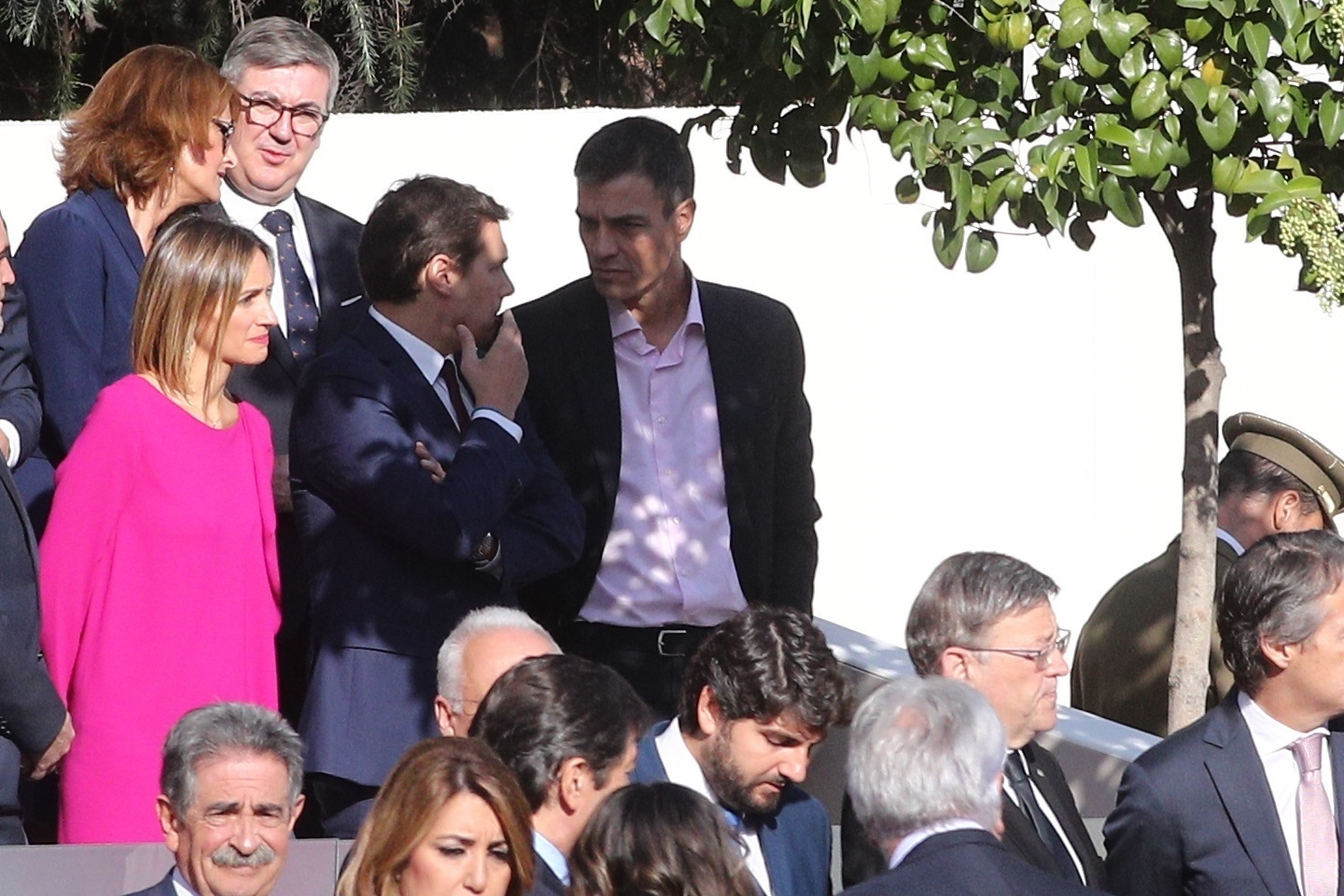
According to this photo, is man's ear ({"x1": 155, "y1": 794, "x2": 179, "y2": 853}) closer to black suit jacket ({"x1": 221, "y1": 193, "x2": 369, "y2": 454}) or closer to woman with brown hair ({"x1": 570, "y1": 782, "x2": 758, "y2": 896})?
woman with brown hair ({"x1": 570, "y1": 782, "x2": 758, "y2": 896})

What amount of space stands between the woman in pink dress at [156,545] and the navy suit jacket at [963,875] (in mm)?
1591

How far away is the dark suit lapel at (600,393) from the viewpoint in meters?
5.00

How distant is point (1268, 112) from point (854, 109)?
0.80 meters

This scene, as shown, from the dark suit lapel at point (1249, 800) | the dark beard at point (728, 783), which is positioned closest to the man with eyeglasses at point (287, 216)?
the dark beard at point (728, 783)

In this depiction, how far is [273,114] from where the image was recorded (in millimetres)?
5000

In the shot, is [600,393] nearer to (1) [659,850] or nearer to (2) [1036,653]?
(2) [1036,653]

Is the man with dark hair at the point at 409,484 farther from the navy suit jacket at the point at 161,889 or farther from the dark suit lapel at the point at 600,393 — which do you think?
the navy suit jacket at the point at 161,889

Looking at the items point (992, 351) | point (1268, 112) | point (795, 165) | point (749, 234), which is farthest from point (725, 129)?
point (1268, 112)

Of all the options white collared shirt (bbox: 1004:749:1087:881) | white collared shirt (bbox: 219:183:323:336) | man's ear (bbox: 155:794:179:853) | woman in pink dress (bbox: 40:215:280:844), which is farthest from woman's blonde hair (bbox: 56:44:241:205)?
white collared shirt (bbox: 1004:749:1087:881)

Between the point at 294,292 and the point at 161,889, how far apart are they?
5.64ft

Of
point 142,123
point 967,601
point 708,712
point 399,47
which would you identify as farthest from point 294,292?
point 399,47

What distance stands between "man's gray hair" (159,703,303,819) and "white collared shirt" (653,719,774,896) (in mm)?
702

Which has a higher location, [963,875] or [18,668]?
[18,668]

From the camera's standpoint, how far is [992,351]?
25.0 ft
